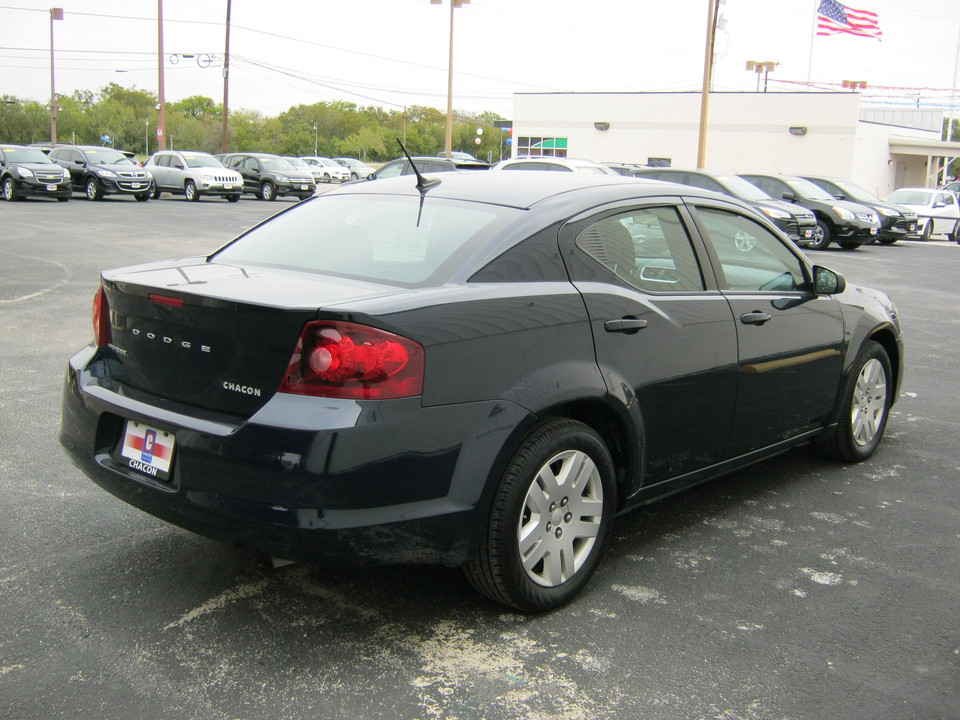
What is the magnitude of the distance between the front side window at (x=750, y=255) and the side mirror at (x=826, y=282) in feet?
0.20

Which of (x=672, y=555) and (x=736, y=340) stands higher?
(x=736, y=340)

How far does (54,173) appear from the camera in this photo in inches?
1091

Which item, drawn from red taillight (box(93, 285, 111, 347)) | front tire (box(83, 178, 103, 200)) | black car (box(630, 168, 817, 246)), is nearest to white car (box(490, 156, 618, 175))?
black car (box(630, 168, 817, 246))

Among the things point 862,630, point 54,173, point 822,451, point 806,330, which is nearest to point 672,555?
point 862,630

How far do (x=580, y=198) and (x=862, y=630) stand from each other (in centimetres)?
191

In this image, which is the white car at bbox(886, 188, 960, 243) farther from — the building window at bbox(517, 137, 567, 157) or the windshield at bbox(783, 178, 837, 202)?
the building window at bbox(517, 137, 567, 157)

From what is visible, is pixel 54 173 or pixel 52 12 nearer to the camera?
pixel 54 173

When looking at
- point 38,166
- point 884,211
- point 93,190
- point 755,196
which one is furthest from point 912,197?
point 38,166

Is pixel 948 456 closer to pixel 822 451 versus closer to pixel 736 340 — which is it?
pixel 822 451

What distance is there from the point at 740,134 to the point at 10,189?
1333 inches

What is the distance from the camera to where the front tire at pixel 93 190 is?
29.5 m

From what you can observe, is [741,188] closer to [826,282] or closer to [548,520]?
[826,282]

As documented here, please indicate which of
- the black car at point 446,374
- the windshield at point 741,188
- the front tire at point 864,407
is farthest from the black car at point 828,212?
the black car at point 446,374

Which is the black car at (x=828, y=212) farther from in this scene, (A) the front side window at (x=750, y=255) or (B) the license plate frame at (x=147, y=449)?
(B) the license plate frame at (x=147, y=449)
